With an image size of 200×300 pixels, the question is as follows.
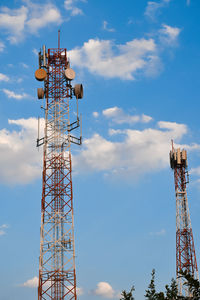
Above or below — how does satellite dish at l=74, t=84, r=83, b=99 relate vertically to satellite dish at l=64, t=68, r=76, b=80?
below

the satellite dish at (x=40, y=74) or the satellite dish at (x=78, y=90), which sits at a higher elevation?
the satellite dish at (x=40, y=74)

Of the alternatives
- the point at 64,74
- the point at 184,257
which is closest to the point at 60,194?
the point at 64,74

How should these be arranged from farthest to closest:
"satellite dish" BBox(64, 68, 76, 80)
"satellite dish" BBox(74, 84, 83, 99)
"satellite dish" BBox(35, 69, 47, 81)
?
"satellite dish" BBox(74, 84, 83, 99)
"satellite dish" BBox(35, 69, 47, 81)
"satellite dish" BBox(64, 68, 76, 80)

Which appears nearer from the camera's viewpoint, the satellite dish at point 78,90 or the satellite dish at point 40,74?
the satellite dish at point 40,74

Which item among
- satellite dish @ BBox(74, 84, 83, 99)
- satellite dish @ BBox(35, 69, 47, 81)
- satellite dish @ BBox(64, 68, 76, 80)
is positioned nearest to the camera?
satellite dish @ BBox(64, 68, 76, 80)

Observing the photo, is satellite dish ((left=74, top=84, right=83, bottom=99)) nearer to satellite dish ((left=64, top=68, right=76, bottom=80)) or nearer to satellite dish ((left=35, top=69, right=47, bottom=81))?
satellite dish ((left=64, top=68, right=76, bottom=80))

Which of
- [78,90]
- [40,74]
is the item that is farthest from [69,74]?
[40,74]

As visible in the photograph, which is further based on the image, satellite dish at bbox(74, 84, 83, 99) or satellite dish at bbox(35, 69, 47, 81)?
satellite dish at bbox(74, 84, 83, 99)

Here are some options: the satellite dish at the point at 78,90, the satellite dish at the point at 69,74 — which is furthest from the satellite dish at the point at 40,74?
the satellite dish at the point at 78,90

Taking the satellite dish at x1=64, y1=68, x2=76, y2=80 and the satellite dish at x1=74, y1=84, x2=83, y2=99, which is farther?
the satellite dish at x1=74, y1=84, x2=83, y2=99

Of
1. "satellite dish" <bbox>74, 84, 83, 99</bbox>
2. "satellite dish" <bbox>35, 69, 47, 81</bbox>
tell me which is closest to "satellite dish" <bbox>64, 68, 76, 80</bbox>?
"satellite dish" <bbox>74, 84, 83, 99</bbox>

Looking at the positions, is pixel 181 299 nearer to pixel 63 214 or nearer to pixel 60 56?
pixel 63 214

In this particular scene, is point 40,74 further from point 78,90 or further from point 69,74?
point 78,90

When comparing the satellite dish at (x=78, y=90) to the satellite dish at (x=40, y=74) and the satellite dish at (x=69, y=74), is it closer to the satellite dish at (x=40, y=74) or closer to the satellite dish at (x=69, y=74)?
the satellite dish at (x=69, y=74)
